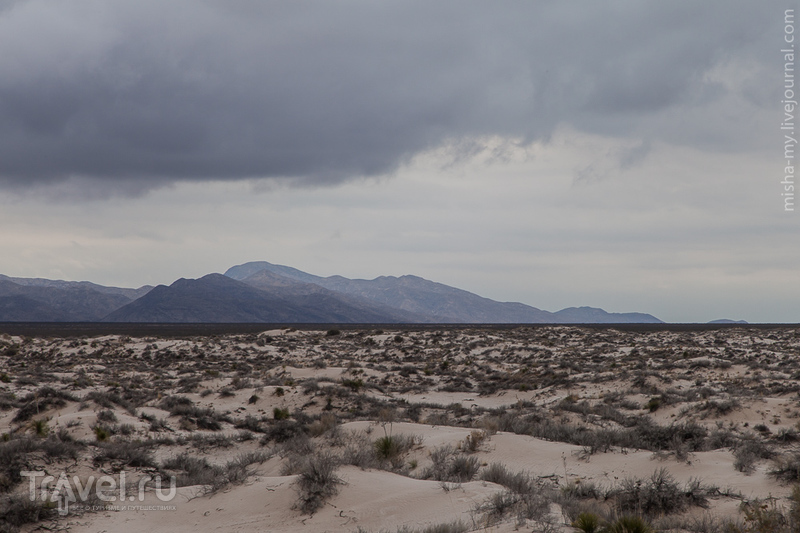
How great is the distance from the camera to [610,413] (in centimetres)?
1653

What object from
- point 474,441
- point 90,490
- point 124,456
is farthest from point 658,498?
point 124,456

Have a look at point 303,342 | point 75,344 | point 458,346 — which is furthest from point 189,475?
point 75,344

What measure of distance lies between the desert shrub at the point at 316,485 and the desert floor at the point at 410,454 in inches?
1.2

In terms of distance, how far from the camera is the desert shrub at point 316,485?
7752 mm

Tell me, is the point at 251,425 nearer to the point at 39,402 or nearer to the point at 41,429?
the point at 41,429

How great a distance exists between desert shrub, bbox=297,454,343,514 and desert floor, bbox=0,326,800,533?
30 mm

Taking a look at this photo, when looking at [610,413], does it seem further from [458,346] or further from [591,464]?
[458,346]

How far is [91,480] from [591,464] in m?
9.58

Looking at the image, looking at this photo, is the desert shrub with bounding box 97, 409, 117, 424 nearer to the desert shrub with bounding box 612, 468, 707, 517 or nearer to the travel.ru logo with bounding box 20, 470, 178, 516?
the travel.ru logo with bounding box 20, 470, 178, 516

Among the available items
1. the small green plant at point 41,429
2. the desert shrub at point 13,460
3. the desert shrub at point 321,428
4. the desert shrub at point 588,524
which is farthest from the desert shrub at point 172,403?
the desert shrub at point 588,524

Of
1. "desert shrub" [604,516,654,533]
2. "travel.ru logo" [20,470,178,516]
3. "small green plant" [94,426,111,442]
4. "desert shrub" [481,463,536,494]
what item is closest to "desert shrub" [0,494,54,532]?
"travel.ru logo" [20,470,178,516]

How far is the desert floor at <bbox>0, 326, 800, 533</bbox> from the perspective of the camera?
7496mm

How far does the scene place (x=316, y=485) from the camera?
7.97 metres

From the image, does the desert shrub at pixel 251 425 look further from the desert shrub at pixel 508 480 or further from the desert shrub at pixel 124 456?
the desert shrub at pixel 508 480
